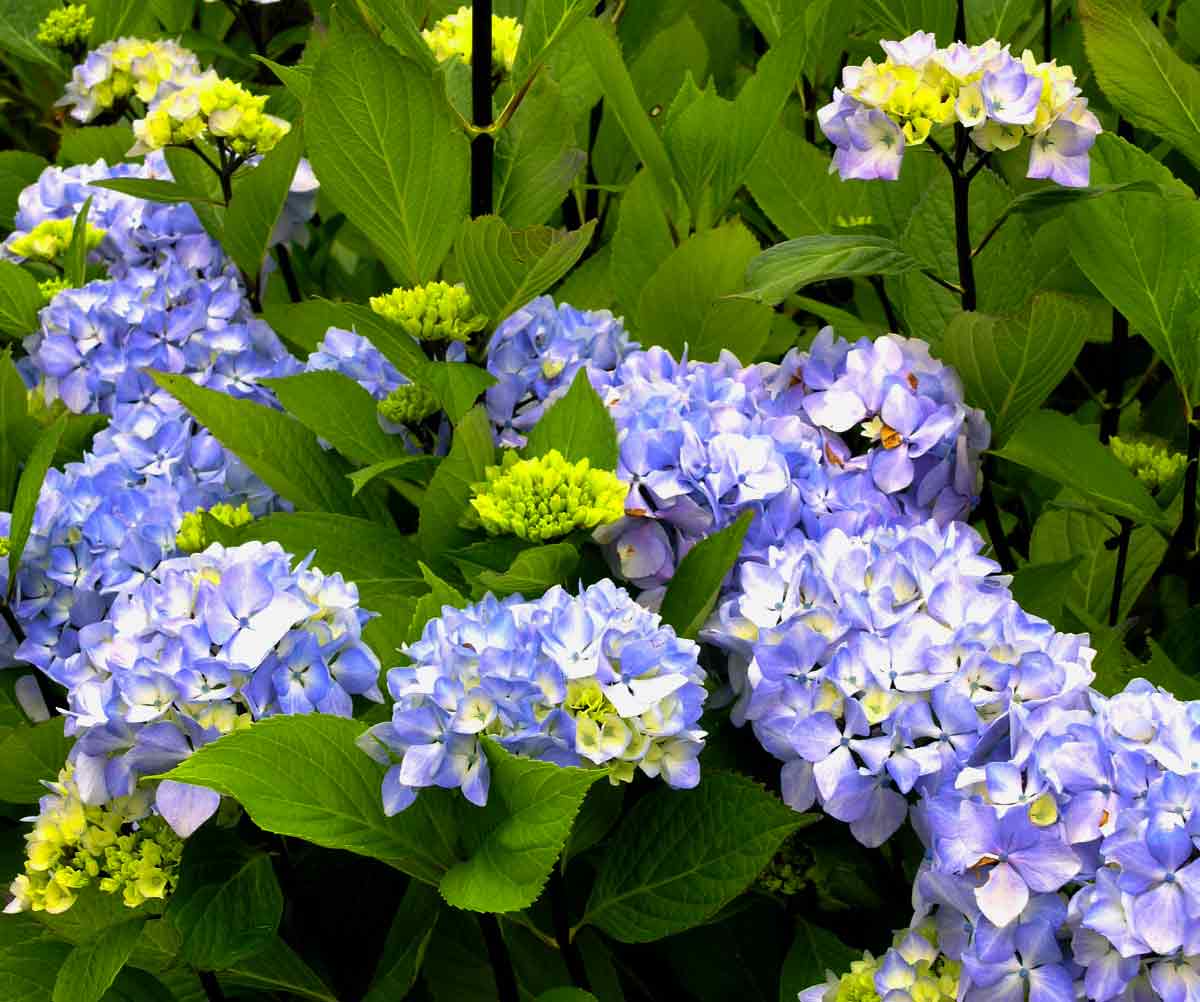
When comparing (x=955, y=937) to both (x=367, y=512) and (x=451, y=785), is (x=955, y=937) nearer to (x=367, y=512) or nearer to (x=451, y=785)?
(x=451, y=785)

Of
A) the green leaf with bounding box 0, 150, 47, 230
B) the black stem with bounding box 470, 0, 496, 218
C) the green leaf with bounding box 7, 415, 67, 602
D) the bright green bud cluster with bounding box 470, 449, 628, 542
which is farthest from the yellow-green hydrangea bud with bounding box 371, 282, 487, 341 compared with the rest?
the green leaf with bounding box 0, 150, 47, 230

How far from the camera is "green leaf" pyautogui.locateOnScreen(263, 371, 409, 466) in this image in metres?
1.46

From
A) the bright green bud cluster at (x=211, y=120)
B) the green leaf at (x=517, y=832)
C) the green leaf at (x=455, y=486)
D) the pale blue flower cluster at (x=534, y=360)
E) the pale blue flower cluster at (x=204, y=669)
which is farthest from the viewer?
the bright green bud cluster at (x=211, y=120)

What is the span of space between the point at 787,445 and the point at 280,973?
622 millimetres

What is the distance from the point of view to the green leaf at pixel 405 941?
125cm

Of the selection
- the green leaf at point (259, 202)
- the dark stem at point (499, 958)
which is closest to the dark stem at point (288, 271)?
the green leaf at point (259, 202)

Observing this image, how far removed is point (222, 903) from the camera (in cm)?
118

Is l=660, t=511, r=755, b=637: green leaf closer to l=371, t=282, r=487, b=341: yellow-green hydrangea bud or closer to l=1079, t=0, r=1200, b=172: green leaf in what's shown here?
l=371, t=282, r=487, b=341: yellow-green hydrangea bud

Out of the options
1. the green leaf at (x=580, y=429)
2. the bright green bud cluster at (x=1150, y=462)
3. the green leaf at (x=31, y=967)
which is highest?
the green leaf at (x=580, y=429)

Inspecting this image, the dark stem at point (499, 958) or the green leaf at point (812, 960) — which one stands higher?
the dark stem at point (499, 958)

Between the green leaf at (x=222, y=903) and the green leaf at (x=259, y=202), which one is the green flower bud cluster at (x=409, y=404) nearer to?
the green leaf at (x=259, y=202)

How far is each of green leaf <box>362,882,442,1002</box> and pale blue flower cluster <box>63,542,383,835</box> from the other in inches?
8.4

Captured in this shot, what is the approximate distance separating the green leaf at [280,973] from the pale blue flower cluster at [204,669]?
21 cm

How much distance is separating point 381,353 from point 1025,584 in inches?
26.0
